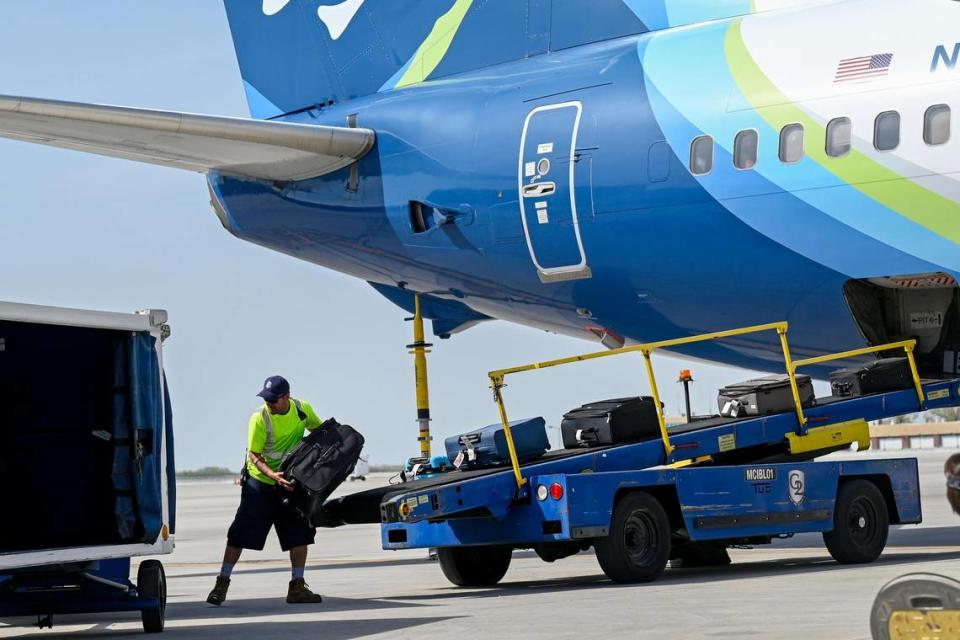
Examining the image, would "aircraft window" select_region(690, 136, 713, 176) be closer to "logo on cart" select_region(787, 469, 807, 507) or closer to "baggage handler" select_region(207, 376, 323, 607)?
"logo on cart" select_region(787, 469, 807, 507)

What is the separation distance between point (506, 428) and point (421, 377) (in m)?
5.71

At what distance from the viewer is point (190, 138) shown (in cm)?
1634

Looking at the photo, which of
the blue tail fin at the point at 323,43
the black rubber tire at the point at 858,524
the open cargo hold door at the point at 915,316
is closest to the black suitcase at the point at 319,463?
the black rubber tire at the point at 858,524

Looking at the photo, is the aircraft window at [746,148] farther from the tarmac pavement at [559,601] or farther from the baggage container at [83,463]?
the baggage container at [83,463]

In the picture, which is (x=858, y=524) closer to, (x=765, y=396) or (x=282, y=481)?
(x=765, y=396)

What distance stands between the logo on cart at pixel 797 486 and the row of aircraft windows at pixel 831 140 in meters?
3.00

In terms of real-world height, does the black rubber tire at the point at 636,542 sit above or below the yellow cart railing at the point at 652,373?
below

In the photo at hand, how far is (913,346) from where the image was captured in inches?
541

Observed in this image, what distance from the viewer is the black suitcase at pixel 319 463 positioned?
11.7 meters

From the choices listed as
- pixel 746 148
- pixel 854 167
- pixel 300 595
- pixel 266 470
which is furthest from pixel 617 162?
pixel 300 595

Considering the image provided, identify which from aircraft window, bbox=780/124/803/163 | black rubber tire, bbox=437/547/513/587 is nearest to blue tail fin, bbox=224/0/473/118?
aircraft window, bbox=780/124/803/163

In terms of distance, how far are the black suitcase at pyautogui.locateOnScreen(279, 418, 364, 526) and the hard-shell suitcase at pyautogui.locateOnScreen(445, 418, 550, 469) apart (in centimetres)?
133

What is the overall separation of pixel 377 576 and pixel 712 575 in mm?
3838

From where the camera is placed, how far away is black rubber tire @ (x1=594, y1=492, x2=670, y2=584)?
11711mm
